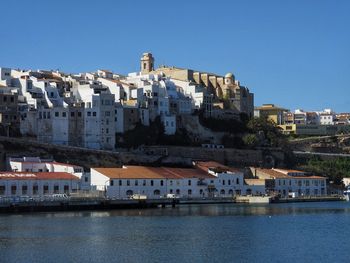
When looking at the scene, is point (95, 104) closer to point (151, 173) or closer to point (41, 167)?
point (151, 173)

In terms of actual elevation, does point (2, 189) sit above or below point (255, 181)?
below

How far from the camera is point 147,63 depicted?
383ft

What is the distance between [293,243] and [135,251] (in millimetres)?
9162

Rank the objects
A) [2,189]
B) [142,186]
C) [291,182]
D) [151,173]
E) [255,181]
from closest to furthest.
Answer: [2,189] → [142,186] → [151,173] → [255,181] → [291,182]

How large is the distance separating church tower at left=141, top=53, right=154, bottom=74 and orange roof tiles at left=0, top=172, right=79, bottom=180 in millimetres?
44507

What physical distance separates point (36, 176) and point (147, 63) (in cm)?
4876

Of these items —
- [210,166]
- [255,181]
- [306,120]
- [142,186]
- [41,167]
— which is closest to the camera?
[41,167]

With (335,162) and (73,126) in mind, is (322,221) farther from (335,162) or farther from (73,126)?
(335,162)

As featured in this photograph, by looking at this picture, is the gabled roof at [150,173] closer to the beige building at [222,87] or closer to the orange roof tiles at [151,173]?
the orange roof tiles at [151,173]

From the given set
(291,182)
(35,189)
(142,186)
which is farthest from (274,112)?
(35,189)

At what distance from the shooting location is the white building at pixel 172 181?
76.4 m

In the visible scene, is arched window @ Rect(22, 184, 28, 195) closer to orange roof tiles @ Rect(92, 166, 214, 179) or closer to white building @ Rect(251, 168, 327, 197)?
orange roof tiles @ Rect(92, 166, 214, 179)

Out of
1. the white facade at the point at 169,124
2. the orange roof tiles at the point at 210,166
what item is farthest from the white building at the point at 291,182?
the white facade at the point at 169,124

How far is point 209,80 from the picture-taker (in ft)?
362
